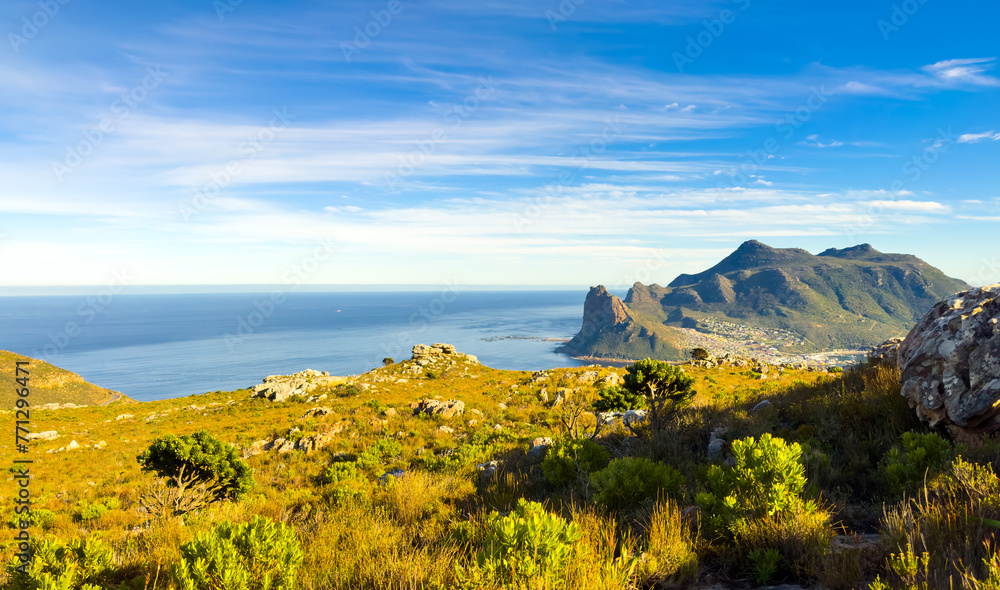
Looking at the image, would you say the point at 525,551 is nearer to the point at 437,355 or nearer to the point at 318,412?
the point at 318,412

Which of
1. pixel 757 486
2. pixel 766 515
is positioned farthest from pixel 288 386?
pixel 766 515

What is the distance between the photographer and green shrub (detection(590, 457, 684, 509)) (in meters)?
5.35

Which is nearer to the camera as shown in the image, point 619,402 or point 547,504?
point 547,504

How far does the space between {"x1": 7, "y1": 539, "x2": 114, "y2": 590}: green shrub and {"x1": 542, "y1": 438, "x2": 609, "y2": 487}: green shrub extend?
5.63m

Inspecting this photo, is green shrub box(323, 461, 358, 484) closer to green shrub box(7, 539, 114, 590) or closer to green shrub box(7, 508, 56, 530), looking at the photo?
green shrub box(7, 508, 56, 530)

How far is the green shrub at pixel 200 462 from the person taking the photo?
1103cm

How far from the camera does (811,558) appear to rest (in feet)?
11.7

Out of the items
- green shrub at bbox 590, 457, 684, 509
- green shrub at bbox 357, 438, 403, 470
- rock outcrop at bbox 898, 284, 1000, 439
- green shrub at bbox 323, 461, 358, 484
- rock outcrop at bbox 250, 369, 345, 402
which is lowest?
rock outcrop at bbox 250, 369, 345, 402

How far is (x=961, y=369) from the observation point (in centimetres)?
603

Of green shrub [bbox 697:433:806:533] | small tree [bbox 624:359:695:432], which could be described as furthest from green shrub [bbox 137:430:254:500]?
green shrub [bbox 697:433:806:533]

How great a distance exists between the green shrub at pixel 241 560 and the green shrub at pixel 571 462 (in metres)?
4.48

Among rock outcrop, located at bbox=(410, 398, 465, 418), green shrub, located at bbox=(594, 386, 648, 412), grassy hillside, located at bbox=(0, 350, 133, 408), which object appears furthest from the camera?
grassy hillside, located at bbox=(0, 350, 133, 408)

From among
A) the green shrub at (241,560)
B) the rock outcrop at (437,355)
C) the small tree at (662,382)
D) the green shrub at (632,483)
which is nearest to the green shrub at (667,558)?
the green shrub at (632,483)

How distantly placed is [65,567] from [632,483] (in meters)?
6.02
